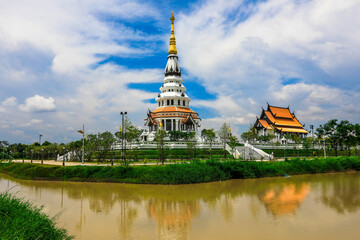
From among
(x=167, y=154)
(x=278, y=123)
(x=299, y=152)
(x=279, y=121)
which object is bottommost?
(x=299, y=152)

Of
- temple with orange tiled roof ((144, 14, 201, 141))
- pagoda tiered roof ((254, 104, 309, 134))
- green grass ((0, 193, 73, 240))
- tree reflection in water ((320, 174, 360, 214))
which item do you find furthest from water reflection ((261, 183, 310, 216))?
pagoda tiered roof ((254, 104, 309, 134))

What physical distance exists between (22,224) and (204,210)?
10.6 meters

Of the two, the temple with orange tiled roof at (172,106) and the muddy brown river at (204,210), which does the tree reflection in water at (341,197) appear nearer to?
the muddy brown river at (204,210)

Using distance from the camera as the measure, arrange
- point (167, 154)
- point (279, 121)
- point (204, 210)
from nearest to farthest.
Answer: point (204, 210), point (167, 154), point (279, 121)

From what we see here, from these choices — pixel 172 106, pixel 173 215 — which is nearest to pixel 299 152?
pixel 172 106

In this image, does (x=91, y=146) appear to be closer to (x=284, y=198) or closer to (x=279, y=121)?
(x=284, y=198)

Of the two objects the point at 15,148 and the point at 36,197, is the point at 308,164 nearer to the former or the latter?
the point at 36,197

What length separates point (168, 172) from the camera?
83.9 feet

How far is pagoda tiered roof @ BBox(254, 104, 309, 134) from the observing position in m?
63.6

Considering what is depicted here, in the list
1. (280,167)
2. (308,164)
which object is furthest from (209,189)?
(308,164)

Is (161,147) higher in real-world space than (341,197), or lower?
higher

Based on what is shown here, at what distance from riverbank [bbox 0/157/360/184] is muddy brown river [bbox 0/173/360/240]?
1072 millimetres

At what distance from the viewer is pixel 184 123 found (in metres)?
58.2

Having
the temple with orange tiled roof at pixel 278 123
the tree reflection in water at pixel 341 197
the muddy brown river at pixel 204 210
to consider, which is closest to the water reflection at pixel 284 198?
the muddy brown river at pixel 204 210
